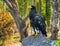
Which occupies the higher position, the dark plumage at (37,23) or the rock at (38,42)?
the dark plumage at (37,23)

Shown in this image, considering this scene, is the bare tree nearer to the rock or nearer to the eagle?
the eagle

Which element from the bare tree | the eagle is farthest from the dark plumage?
the bare tree

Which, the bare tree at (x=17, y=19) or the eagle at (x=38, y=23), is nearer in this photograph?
the eagle at (x=38, y=23)

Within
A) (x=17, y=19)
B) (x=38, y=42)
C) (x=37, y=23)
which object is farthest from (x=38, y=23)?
(x=17, y=19)

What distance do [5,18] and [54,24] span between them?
2.20 meters

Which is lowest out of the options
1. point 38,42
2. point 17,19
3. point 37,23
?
point 17,19

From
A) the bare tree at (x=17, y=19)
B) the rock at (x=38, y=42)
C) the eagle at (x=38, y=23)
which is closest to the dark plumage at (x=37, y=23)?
the eagle at (x=38, y=23)

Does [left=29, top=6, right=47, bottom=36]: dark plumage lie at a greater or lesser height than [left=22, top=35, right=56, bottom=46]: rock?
greater

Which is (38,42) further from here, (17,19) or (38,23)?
(17,19)

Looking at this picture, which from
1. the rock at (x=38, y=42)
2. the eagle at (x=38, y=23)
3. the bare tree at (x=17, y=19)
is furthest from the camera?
the bare tree at (x=17, y=19)

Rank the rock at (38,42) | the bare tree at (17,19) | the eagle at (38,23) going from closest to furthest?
the rock at (38,42) → the eagle at (38,23) → the bare tree at (17,19)

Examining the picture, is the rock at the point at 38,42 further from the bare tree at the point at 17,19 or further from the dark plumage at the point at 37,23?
the bare tree at the point at 17,19

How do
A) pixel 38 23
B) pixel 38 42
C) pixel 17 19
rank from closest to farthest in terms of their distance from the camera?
pixel 38 42 < pixel 38 23 < pixel 17 19

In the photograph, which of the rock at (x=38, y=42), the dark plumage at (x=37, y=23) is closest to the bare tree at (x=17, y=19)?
the dark plumage at (x=37, y=23)
